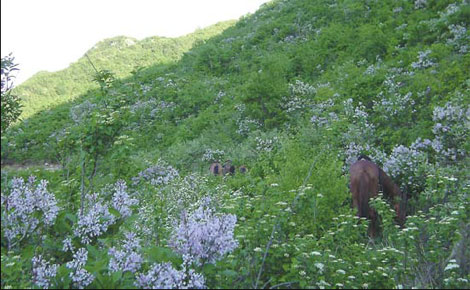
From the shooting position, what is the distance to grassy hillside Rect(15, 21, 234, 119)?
3591 cm

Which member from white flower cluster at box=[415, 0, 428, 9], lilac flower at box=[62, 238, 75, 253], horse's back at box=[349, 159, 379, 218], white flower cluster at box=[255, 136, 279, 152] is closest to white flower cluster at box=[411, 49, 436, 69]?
white flower cluster at box=[255, 136, 279, 152]

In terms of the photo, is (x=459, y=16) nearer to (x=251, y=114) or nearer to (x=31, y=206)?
(x=251, y=114)

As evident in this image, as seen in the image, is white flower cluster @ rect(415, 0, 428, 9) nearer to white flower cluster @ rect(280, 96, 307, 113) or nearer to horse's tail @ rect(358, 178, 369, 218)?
white flower cluster @ rect(280, 96, 307, 113)

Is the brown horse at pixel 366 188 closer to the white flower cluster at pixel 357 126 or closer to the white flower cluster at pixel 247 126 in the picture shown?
the white flower cluster at pixel 357 126

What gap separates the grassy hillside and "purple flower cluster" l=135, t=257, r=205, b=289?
32597 millimetres

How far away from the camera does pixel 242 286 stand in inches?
131

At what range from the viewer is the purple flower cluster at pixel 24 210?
332 cm

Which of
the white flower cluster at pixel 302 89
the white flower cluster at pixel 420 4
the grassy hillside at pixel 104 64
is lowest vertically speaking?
the white flower cluster at pixel 302 89

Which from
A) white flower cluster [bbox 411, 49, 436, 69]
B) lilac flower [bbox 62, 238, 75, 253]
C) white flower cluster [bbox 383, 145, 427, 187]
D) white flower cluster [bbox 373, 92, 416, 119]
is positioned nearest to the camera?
lilac flower [bbox 62, 238, 75, 253]

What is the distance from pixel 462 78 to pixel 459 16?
5.27m

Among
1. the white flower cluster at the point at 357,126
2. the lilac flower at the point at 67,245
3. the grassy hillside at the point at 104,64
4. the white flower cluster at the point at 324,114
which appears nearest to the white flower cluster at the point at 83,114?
the lilac flower at the point at 67,245

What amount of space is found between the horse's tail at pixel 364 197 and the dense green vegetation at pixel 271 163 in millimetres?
219

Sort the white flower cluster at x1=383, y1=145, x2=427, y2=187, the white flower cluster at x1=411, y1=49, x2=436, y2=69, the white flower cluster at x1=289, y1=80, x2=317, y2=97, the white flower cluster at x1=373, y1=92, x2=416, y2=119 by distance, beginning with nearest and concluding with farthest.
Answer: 1. the white flower cluster at x1=383, y1=145, x2=427, y2=187
2. the white flower cluster at x1=373, y1=92, x2=416, y2=119
3. the white flower cluster at x1=411, y1=49, x2=436, y2=69
4. the white flower cluster at x1=289, y1=80, x2=317, y2=97

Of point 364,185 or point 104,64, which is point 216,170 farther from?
point 104,64
